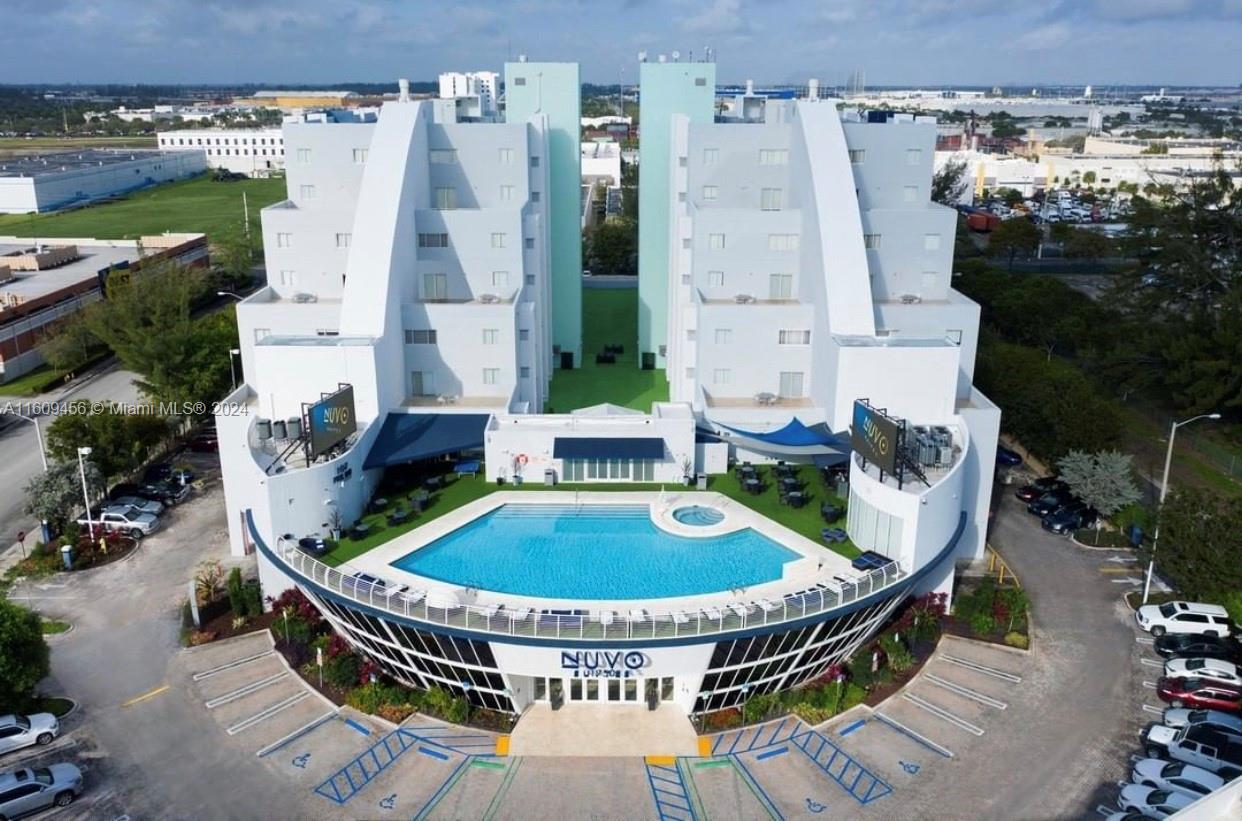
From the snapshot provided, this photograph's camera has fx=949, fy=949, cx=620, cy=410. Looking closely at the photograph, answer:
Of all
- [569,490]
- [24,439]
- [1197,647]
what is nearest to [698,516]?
[569,490]

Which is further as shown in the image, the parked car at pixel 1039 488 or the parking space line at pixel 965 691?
the parked car at pixel 1039 488

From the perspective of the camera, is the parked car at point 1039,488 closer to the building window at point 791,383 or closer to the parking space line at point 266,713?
the building window at point 791,383

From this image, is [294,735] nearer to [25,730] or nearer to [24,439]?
[25,730]

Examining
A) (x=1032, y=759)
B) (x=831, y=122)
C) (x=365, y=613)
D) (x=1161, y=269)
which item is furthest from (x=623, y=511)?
(x=1161, y=269)

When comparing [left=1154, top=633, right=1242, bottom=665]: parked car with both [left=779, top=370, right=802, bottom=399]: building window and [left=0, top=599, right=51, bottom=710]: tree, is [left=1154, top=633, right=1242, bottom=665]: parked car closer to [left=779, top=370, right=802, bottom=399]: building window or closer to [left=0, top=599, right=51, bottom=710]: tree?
[left=779, top=370, right=802, bottom=399]: building window

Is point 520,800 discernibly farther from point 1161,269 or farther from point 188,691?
point 1161,269

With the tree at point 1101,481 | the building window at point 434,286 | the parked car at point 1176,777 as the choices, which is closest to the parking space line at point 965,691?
the parked car at point 1176,777
